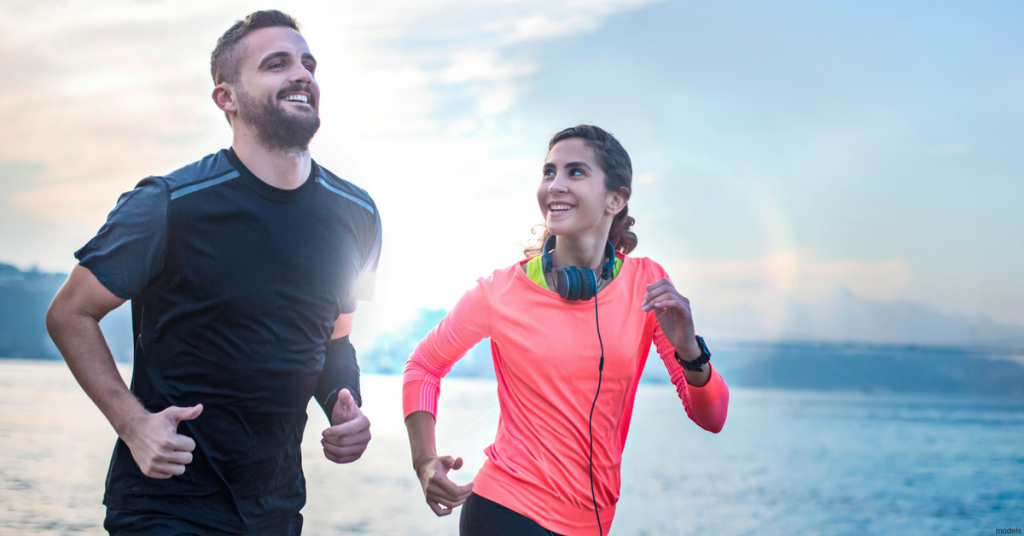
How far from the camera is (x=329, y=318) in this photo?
9.04 feet

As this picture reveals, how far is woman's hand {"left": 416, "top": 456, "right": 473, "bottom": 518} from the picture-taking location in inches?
99.7

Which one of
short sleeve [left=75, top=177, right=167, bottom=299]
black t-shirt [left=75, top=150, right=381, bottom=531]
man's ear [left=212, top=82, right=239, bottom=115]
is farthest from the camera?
man's ear [left=212, top=82, right=239, bottom=115]

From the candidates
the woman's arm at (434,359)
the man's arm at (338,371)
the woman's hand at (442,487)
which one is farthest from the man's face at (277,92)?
the woman's hand at (442,487)

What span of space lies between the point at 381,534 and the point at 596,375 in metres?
10.8

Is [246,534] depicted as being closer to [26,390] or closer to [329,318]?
[329,318]

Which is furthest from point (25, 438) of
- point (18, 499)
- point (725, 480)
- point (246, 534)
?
point (246, 534)

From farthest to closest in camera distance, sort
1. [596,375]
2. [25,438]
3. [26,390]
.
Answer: [26,390]
[25,438]
[596,375]

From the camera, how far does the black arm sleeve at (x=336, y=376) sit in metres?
2.79

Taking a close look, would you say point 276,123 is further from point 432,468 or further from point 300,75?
point 432,468

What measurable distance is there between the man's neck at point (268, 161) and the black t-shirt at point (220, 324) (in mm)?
36

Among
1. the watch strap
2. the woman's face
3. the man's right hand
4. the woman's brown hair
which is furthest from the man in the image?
the watch strap

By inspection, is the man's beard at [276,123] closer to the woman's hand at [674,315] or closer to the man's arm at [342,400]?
the man's arm at [342,400]

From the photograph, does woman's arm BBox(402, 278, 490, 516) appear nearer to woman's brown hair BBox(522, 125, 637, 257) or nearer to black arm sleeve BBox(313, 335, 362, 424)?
black arm sleeve BBox(313, 335, 362, 424)

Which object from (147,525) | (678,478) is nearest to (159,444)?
(147,525)
